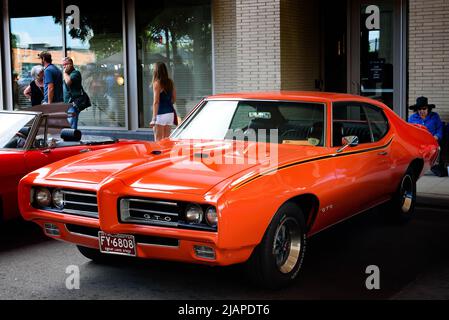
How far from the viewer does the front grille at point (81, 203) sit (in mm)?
5410

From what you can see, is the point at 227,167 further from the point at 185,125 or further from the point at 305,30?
the point at 305,30

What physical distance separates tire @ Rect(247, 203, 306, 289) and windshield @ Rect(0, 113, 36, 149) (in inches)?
134

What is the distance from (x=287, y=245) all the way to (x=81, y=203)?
1.67 metres

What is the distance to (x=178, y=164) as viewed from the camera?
18.5ft

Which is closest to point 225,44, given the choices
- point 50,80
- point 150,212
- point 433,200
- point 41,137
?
point 50,80

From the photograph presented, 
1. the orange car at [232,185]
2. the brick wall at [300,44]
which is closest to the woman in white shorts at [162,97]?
the brick wall at [300,44]

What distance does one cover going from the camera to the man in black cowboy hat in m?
11.1

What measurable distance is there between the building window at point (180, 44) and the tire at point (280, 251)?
1004 centimetres

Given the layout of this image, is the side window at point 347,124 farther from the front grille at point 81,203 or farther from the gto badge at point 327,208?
the front grille at point 81,203

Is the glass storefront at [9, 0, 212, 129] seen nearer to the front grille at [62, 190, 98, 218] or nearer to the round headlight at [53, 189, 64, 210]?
the round headlight at [53, 189, 64, 210]

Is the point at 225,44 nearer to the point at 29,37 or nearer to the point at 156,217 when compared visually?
the point at 29,37

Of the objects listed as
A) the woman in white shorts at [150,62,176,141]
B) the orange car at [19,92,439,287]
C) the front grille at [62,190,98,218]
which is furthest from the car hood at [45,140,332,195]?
the woman in white shorts at [150,62,176,141]

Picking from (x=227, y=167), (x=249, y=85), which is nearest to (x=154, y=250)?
(x=227, y=167)
